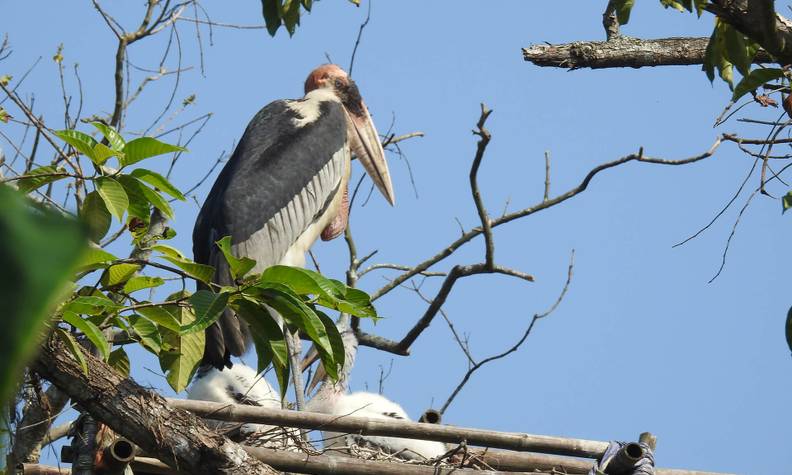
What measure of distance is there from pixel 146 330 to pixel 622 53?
155 cm

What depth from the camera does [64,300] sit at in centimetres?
236

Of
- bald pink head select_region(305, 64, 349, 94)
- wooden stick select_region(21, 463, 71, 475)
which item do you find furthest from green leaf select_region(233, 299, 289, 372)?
bald pink head select_region(305, 64, 349, 94)

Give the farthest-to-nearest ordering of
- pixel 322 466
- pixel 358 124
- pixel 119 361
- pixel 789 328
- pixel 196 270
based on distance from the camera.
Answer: pixel 358 124, pixel 322 466, pixel 119 361, pixel 196 270, pixel 789 328

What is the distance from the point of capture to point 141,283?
8.18 ft

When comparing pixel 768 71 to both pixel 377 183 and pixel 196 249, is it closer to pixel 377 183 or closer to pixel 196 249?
pixel 196 249

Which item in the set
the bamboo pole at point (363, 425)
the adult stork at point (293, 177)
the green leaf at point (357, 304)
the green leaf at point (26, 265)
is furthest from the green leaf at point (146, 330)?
the adult stork at point (293, 177)

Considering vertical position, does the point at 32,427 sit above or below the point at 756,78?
below

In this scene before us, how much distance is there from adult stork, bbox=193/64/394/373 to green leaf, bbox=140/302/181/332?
2631mm

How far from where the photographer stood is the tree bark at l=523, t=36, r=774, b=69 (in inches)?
111

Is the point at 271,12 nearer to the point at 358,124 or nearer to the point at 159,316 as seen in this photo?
the point at 159,316

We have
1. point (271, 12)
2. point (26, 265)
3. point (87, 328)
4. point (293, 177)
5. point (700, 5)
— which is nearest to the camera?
point (26, 265)

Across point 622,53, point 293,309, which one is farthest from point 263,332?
point 622,53

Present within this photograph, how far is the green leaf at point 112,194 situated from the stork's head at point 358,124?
4.29 meters

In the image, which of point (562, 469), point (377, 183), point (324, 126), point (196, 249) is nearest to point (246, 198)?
point (196, 249)
